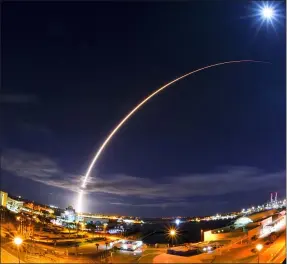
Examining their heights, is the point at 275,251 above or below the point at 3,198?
below

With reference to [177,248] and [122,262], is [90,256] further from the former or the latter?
[177,248]

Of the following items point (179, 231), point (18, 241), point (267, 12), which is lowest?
point (18, 241)

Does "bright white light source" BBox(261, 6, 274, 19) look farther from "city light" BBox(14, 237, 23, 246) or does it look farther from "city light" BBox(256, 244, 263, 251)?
"city light" BBox(14, 237, 23, 246)

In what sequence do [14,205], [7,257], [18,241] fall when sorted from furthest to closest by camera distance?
[14,205] < [18,241] < [7,257]

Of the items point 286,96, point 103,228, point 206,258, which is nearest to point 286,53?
point 286,96

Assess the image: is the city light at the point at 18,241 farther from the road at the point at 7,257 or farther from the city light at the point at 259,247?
the city light at the point at 259,247

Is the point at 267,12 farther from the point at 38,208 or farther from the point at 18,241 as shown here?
the point at 18,241

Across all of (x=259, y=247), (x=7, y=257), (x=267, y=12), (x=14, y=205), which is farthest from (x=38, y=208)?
(x=267, y=12)

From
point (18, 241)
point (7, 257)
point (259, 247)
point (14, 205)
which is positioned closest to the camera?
point (7, 257)

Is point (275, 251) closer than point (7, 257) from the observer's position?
No
